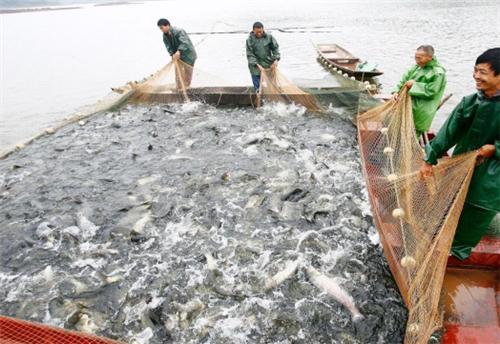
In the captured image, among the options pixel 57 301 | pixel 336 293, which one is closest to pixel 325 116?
pixel 336 293

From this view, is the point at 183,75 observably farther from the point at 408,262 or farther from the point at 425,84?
the point at 408,262

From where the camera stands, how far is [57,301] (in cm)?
484

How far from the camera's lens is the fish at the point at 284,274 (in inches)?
195

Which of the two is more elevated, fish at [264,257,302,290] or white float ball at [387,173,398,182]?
white float ball at [387,173,398,182]

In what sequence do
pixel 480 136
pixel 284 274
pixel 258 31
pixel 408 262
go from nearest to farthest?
1. pixel 480 136
2. pixel 408 262
3. pixel 284 274
4. pixel 258 31

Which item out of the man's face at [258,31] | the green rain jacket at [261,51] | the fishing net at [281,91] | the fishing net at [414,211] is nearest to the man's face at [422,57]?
the fishing net at [414,211]

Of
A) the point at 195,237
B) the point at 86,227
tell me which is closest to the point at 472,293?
the point at 195,237

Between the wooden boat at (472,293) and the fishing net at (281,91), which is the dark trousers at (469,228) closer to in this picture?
the wooden boat at (472,293)

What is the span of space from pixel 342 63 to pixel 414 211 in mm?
14304

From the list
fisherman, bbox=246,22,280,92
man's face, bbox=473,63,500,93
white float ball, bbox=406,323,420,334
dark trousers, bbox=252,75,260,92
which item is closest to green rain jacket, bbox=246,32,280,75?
fisherman, bbox=246,22,280,92

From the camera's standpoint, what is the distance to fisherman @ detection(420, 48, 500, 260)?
3385mm

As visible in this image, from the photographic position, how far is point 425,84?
6383 millimetres

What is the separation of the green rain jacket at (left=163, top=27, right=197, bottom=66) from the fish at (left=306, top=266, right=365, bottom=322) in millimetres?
8711

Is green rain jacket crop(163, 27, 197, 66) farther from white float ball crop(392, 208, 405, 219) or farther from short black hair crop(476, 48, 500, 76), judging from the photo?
short black hair crop(476, 48, 500, 76)
